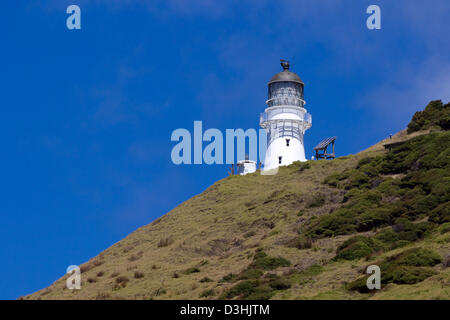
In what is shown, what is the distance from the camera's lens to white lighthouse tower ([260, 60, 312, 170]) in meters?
74.2

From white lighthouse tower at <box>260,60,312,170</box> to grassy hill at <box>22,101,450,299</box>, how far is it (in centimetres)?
694

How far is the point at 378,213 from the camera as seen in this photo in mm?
46031

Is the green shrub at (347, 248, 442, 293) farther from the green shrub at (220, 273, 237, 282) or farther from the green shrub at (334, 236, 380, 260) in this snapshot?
the green shrub at (220, 273, 237, 282)

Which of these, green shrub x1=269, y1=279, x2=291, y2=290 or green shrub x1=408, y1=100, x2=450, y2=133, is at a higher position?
green shrub x1=408, y1=100, x2=450, y2=133

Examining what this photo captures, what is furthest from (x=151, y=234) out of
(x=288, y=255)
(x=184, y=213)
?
(x=288, y=255)

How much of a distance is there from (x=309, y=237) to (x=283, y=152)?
28158 millimetres

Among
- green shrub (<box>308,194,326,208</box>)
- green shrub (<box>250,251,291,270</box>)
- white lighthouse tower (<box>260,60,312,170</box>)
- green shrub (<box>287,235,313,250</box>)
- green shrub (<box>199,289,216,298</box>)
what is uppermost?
white lighthouse tower (<box>260,60,312,170</box>)

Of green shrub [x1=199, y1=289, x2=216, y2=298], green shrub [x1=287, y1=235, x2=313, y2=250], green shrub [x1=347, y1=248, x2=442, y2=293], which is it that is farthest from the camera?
green shrub [x1=287, y1=235, x2=313, y2=250]

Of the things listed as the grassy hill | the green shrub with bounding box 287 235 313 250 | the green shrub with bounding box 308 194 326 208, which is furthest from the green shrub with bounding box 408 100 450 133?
the green shrub with bounding box 287 235 313 250

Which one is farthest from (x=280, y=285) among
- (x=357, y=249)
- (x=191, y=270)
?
(x=191, y=270)

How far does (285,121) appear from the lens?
75062 millimetres

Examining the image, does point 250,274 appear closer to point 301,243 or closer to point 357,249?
point 301,243

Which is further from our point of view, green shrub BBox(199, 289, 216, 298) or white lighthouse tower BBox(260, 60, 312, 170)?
white lighthouse tower BBox(260, 60, 312, 170)

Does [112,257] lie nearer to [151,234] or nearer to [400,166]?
[151,234]
